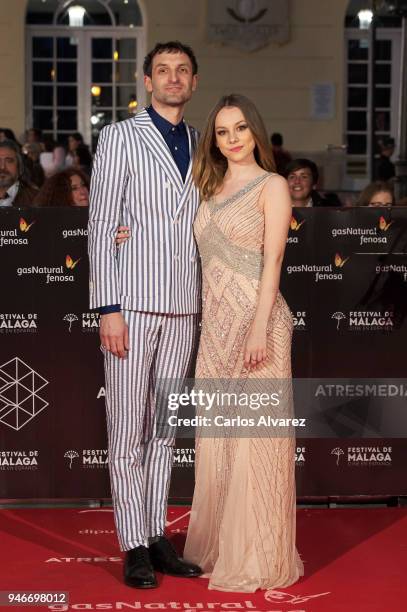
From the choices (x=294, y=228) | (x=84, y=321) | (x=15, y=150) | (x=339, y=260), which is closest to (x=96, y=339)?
(x=84, y=321)

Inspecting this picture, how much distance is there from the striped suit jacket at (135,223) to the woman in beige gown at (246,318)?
0.44 ft

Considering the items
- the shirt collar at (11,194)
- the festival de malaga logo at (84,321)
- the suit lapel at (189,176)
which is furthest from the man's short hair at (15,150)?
the suit lapel at (189,176)

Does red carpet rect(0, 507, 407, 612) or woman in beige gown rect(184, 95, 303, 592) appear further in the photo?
woman in beige gown rect(184, 95, 303, 592)

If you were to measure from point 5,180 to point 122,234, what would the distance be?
12.2 ft

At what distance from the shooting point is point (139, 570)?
188 inches

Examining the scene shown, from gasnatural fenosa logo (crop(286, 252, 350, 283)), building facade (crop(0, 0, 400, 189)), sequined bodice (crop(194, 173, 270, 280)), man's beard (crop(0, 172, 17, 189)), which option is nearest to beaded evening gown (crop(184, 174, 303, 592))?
sequined bodice (crop(194, 173, 270, 280))

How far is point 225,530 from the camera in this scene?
188 inches

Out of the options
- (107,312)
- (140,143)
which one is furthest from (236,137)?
(107,312)

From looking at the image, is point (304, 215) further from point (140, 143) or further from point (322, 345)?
point (140, 143)

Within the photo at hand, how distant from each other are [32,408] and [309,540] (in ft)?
4.94

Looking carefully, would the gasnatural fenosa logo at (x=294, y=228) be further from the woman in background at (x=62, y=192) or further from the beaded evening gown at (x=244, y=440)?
the woman in background at (x=62, y=192)

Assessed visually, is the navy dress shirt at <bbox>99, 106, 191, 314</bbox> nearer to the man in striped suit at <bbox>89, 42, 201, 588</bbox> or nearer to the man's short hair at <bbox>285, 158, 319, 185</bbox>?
the man in striped suit at <bbox>89, 42, 201, 588</bbox>

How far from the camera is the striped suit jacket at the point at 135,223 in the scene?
4746 millimetres

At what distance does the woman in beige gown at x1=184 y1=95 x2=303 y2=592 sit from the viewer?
4730 mm
